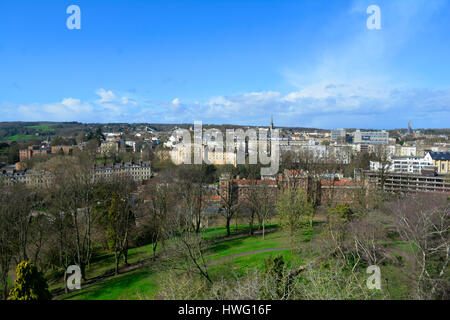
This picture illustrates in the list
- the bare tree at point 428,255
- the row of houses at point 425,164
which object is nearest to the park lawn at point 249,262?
the bare tree at point 428,255

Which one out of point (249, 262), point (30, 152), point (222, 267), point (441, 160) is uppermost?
point (30, 152)

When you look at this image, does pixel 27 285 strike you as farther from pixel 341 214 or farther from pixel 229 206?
pixel 341 214

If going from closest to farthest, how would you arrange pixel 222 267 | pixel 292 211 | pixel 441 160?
pixel 222 267
pixel 292 211
pixel 441 160

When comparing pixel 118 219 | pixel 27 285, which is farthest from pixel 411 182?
pixel 27 285

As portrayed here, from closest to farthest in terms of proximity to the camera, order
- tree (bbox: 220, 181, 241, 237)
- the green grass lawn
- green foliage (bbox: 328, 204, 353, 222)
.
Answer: the green grass lawn, green foliage (bbox: 328, 204, 353, 222), tree (bbox: 220, 181, 241, 237)

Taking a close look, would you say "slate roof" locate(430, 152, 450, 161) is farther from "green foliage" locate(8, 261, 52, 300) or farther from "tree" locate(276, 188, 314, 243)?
"green foliage" locate(8, 261, 52, 300)

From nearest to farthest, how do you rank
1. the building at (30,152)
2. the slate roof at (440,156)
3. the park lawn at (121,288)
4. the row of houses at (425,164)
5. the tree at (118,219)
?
the park lawn at (121,288), the tree at (118,219), the row of houses at (425,164), the slate roof at (440,156), the building at (30,152)

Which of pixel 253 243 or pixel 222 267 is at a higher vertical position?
pixel 222 267

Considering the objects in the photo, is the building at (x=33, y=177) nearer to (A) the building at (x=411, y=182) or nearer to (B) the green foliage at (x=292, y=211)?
(B) the green foliage at (x=292, y=211)

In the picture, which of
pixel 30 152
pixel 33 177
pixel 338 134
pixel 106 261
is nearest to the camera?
pixel 106 261

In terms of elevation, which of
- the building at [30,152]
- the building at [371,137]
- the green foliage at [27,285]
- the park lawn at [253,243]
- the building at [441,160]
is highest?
the building at [371,137]

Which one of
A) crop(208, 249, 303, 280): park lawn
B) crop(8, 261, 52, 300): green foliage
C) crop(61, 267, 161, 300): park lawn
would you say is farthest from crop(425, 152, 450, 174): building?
crop(8, 261, 52, 300): green foliage

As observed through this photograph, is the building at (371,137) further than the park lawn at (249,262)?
Yes
